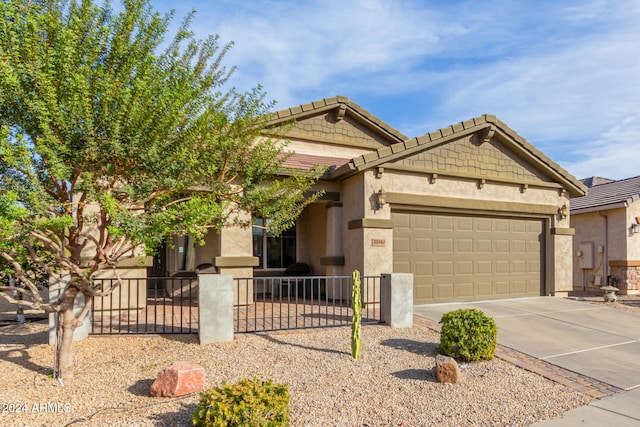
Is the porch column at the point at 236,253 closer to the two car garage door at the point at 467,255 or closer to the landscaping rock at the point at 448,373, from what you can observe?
the two car garage door at the point at 467,255

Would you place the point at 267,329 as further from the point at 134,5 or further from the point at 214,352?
the point at 134,5

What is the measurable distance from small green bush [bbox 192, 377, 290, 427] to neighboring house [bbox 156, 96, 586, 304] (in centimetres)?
609

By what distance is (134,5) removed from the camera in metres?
5.04

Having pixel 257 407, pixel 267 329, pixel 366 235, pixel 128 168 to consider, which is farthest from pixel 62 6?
pixel 366 235

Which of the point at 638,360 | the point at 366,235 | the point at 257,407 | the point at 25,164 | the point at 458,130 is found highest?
the point at 458,130

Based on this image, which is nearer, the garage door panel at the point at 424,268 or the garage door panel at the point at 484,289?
the garage door panel at the point at 424,268

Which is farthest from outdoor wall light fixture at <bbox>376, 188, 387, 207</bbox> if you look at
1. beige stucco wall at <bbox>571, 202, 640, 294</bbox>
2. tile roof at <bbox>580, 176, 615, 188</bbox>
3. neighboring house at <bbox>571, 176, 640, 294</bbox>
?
tile roof at <bbox>580, 176, 615, 188</bbox>

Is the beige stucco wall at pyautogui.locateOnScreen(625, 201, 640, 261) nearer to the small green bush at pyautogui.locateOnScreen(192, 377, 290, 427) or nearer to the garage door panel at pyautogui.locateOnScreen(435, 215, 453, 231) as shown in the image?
the garage door panel at pyautogui.locateOnScreen(435, 215, 453, 231)

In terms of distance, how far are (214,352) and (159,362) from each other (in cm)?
79

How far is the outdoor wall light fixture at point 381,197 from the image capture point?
32.5 feet

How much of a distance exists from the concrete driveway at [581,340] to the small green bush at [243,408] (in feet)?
9.30

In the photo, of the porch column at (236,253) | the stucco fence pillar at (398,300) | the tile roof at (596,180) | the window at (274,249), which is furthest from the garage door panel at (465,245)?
the tile roof at (596,180)

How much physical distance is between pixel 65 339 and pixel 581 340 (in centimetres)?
844

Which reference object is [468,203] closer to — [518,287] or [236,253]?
[518,287]
